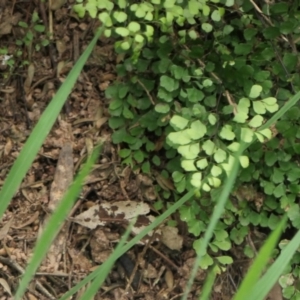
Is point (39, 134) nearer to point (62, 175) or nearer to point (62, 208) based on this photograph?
point (62, 208)

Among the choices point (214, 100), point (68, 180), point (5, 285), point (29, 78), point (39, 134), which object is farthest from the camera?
point (29, 78)

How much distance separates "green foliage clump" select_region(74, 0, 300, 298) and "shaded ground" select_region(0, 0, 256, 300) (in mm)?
130

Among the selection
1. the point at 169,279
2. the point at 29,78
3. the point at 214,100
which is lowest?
the point at 169,279

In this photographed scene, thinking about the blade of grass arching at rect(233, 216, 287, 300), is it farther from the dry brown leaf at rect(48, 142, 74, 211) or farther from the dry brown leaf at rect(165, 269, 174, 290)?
the dry brown leaf at rect(48, 142, 74, 211)

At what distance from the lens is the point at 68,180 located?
2115mm

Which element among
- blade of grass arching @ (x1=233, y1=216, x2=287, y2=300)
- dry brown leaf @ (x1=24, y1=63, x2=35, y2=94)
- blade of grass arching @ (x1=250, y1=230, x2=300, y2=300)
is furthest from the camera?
dry brown leaf @ (x1=24, y1=63, x2=35, y2=94)

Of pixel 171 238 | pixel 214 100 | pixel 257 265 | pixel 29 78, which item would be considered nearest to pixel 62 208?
pixel 257 265

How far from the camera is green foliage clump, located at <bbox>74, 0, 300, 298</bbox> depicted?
1.67 metres

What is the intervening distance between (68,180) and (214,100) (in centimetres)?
62

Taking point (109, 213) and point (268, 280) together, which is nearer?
point (268, 280)

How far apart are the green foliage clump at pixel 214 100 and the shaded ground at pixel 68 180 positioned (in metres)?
0.13

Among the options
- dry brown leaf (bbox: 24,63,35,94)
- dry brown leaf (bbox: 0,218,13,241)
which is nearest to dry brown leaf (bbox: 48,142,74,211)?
dry brown leaf (bbox: 0,218,13,241)

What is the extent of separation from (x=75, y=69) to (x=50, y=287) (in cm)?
131

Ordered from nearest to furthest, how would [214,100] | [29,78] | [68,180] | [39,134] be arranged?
[39,134] → [214,100] → [68,180] → [29,78]
